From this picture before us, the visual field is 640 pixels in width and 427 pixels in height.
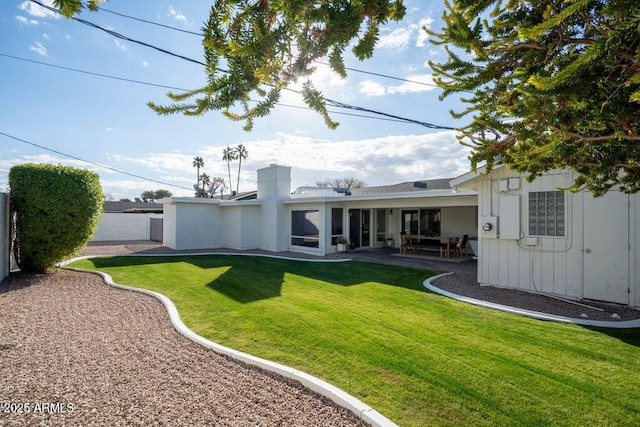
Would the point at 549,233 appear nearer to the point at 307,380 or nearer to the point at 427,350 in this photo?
the point at 427,350

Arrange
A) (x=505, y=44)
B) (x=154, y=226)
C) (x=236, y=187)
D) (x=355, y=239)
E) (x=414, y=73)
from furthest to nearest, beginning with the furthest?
(x=236, y=187) < (x=154, y=226) < (x=355, y=239) < (x=414, y=73) < (x=505, y=44)

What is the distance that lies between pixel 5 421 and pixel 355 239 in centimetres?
1450

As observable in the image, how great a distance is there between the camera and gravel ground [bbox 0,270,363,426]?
10.3ft

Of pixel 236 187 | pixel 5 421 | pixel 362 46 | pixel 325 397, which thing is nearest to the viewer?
pixel 362 46

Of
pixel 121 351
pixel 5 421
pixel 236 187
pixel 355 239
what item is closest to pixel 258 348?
pixel 121 351

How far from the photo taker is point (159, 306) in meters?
6.75

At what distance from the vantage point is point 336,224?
15.6 meters

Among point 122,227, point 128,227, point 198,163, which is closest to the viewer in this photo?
point 122,227

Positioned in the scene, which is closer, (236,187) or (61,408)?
(61,408)

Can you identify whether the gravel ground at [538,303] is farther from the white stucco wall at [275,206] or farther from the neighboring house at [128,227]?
the neighboring house at [128,227]

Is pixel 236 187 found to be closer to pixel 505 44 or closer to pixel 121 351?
pixel 121 351

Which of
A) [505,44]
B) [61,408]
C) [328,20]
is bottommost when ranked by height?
[61,408]

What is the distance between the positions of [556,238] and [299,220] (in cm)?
1125

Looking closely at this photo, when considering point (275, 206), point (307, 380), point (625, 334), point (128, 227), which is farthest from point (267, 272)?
point (128, 227)
